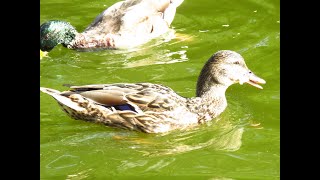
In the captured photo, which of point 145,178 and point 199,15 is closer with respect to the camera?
point 145,178

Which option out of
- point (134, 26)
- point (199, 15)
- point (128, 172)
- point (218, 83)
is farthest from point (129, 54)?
point (128, 172)

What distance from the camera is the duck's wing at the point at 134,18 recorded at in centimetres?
1071

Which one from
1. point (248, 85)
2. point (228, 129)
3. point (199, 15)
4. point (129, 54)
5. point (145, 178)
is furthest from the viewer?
point (199, 15)

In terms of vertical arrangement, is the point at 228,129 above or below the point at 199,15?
below

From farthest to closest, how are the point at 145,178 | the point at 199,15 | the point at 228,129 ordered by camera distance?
the point at 199,15 → the point at 228,129 → the point at 145,178

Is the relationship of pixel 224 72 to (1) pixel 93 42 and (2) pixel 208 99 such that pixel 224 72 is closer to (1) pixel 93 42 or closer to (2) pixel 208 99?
(2) pixel 208 99

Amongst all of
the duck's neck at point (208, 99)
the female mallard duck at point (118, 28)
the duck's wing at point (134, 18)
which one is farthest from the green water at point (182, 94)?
the duck's wing at point (134, 18)

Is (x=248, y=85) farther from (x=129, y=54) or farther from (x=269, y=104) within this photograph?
(x=129, y=54)

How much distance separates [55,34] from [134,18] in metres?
1.21

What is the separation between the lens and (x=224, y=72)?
787cm

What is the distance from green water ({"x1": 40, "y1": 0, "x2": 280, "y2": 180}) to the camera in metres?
6.43

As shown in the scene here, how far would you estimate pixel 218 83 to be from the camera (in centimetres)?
792

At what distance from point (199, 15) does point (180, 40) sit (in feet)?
3.47

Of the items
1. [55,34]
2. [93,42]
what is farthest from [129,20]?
[55,34]
